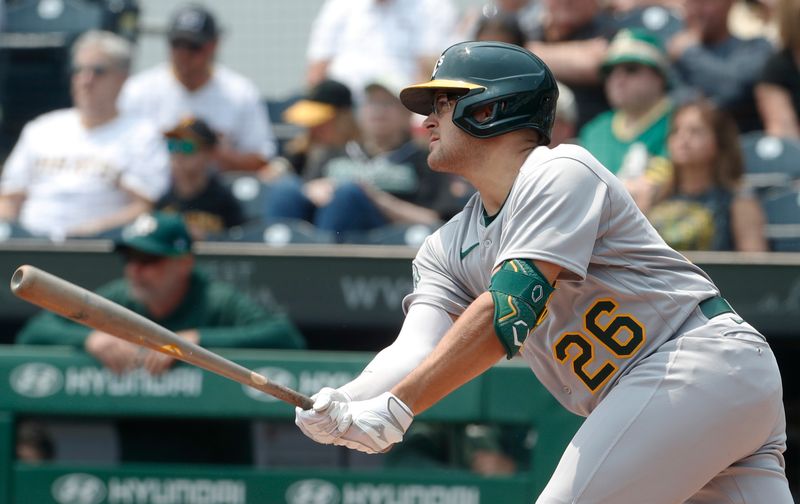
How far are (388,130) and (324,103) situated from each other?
0.43 m

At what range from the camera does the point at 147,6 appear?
9031 mm

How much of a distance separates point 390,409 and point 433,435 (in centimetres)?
248

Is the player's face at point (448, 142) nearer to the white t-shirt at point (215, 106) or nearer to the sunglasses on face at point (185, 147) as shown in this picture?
the sunglasses on face at point (185, 147)

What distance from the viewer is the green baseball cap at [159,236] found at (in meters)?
5.50

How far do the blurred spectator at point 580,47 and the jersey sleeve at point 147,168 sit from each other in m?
2.00

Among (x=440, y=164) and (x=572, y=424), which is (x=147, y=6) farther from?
(x=440, y=164)

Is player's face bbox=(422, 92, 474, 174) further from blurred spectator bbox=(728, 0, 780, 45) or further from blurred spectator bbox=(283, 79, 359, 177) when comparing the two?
blurred spectator bbox=(728, 0, 780, 45)

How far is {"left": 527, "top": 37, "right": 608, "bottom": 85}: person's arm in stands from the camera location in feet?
21.6

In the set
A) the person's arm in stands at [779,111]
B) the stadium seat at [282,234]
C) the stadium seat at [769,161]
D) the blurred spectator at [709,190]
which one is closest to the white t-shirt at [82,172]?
the stadium seat at [282,234]

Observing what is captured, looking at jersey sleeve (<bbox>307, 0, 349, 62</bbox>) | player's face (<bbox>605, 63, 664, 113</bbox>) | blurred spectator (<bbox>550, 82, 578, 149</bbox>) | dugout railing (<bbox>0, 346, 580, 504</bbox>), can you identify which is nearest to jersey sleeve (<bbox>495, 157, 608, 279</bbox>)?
dugout railing (<bbox>0, 346, 580, 504</bbox>)

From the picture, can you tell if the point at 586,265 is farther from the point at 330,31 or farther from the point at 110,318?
the point at 330,31

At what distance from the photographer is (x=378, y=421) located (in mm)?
2908

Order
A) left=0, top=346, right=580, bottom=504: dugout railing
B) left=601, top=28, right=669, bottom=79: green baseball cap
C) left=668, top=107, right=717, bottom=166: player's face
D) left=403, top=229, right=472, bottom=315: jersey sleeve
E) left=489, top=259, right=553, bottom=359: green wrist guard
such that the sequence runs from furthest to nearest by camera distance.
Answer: left=601, top=28, right=669, bottom=79: green baseball cap < left=668, top=107, right=717, bottom=166: player's face < left=0, top=346, right=580, bottom=504: dugout railing < left=403, top=229, right=472, bottom=315: jersey sleeve < left=489, top=259, right=553, bottom=359: green wrist guard

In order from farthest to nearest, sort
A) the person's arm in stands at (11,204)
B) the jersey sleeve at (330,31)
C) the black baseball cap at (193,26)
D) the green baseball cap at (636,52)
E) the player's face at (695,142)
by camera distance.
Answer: the jersey sleeve at (330,31) → the black baseball cap at (193,26) → the person's arm in stands at (11,204) → the green baseball cap at (636,52) → the player's face at (695,142)
